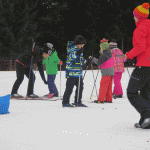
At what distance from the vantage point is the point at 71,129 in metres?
5.18

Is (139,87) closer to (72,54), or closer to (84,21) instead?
(72,54)

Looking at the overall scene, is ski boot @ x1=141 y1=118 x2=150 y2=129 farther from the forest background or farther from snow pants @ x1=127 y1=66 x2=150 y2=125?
the forest background

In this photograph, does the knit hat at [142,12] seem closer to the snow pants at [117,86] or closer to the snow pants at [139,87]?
the snow pants at [139,87]

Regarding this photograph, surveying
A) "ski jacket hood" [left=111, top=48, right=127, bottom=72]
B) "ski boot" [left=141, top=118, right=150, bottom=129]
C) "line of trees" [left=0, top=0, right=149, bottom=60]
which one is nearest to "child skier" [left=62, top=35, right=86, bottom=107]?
"ski jacket hood" [left=111, top=48, right=127, bottom=72]

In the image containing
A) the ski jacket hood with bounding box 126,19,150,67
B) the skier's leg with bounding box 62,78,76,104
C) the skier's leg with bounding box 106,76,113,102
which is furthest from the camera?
the skier's leg with bounding box 106,76,113,102

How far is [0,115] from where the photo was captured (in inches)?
259

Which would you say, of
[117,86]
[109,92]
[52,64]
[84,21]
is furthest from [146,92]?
[84,21]

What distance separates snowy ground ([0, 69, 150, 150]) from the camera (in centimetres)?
420

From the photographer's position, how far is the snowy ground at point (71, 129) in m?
4.20

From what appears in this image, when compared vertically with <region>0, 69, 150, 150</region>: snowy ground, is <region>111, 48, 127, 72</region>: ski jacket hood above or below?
above

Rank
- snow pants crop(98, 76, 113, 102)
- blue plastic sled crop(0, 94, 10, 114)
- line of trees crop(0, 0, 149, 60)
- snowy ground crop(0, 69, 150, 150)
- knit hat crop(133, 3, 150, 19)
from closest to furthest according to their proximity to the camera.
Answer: snowy ground crop(0, 69, 150, 150) → knit hat crop(133, 3, 150, 19) → blue plastic sled crop(0, 94, 10, 114) → snow pants crop(98, 76, 113, 102) → line of trees crop(0, 0, 149, 60)

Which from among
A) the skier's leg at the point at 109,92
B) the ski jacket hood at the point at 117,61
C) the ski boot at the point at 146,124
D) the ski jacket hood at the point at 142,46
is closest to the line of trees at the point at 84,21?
the ski jacket hood at the point at 117,61

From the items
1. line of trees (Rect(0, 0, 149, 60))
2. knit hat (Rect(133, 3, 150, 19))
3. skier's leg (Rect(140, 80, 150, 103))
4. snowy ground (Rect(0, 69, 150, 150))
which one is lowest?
snowy ground (Rect(0, 69, 150, 150))

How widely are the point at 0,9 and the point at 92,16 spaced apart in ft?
39.8
